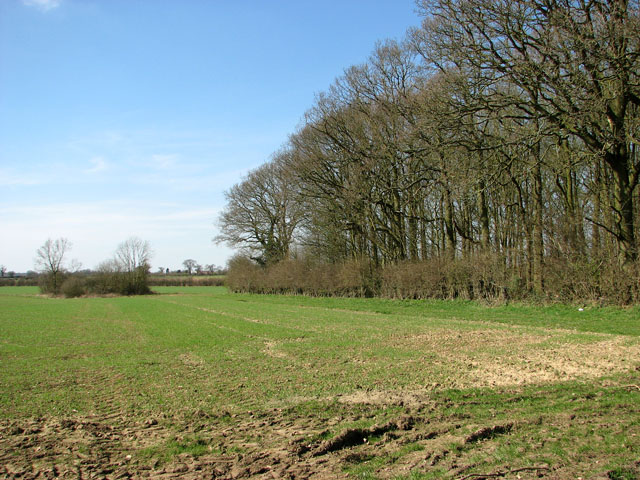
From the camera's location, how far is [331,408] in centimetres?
712

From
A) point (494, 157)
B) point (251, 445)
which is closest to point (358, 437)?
point (251, 445)

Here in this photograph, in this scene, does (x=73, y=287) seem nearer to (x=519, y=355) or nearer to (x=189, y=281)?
(x=189, y=281)

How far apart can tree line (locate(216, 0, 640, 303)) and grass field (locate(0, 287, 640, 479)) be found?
7.64 metres

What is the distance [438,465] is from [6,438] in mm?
5341

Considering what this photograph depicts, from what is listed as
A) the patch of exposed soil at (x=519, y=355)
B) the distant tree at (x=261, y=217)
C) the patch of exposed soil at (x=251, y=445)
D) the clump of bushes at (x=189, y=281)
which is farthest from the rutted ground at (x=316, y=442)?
the clump of bushes at (x=189, y=281)

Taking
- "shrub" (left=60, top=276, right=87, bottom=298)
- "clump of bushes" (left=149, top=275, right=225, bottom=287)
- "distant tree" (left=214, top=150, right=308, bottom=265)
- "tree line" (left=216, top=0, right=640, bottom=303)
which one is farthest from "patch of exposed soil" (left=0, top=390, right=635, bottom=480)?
"clump of bushes" (left=149, top=275, right=225, bottom=287)

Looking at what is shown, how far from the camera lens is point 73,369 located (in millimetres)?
11031

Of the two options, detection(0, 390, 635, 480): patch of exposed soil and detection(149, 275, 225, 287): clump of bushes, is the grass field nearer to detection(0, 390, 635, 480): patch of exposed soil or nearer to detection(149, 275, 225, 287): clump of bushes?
detection(0, 390, 635, 480): patch of exposed soil

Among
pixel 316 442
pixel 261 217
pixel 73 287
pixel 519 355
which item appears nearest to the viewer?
pixel 316 442

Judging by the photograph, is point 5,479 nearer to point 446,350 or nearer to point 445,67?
point 446,350

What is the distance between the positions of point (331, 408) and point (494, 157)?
18858mm

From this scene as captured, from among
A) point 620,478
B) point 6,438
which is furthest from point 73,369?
point 620,478

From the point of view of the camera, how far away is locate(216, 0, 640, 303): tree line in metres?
17.7

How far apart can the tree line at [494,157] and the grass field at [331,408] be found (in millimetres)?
7639
